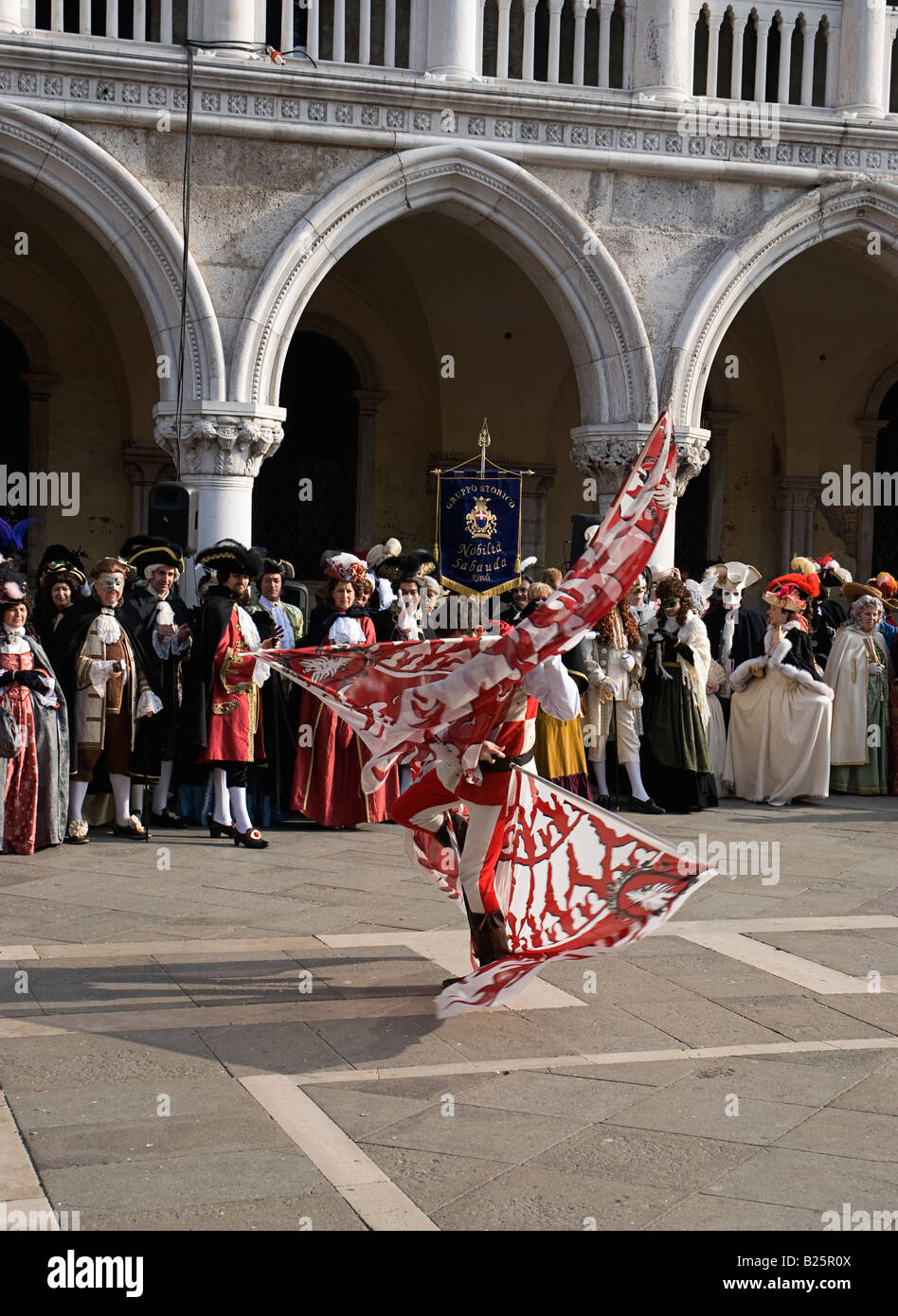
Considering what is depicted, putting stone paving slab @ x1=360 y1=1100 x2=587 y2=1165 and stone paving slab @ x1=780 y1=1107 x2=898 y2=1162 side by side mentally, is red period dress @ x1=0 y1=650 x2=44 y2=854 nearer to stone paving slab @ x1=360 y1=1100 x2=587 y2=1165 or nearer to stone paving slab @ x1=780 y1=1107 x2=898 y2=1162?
stone paving slab @ x1=360 y1=1100 x2=587 y2=1165

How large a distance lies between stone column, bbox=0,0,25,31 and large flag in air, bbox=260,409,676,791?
7212mm

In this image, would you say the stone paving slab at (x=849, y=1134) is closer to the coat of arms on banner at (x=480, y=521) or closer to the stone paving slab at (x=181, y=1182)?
the stone paving slab at (x=181, y=1182)

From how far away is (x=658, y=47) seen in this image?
41.0 feet

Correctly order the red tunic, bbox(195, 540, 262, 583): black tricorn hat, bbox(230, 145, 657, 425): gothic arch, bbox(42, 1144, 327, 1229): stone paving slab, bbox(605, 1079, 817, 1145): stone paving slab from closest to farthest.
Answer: bbox(42, 1144, 327, 1229): stone paving slab, bbox(605, 1079, 817, 1145): stone paving slab, the red tunic, bbox(195, 540, 262, 583): black tricorn hat, bbox(230, 145, 657, 425): gothic arch

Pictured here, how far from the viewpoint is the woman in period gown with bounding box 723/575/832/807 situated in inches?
439

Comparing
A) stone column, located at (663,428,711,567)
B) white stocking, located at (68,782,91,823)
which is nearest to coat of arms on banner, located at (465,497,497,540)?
stone column, located at (663,428,711,567)

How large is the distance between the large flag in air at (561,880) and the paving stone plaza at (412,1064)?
0.82 ft

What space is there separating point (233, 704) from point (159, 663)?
785 millimetres

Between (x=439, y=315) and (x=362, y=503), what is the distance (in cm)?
215

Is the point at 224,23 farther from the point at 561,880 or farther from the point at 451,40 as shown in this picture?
the point at 561,880

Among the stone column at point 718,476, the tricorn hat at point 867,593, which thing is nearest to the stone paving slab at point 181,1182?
the tricorn hat at point 867,593

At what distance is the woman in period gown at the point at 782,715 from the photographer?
36.6 ft
